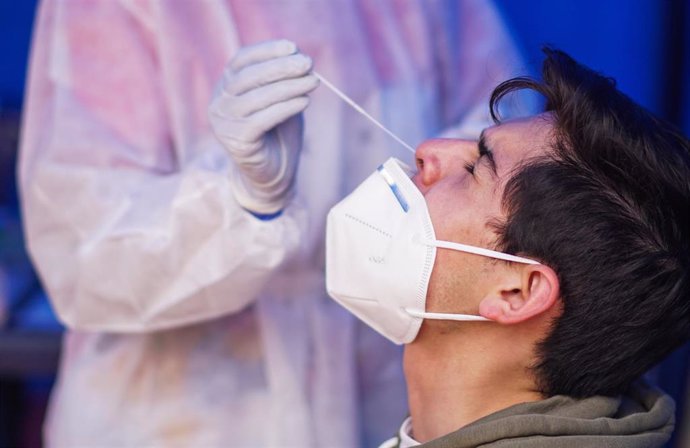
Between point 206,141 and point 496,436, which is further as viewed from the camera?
point 206,141

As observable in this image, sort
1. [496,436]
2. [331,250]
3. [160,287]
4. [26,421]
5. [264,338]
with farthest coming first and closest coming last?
[26,421]
[264,338]
[160,287]
[331,250]
[496,436]

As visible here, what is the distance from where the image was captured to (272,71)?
4.26 feet

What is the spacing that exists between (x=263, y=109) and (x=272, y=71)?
60 millimetres

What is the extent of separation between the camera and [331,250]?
1.28m

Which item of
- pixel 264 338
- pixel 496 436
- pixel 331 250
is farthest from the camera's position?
pixel 264 338

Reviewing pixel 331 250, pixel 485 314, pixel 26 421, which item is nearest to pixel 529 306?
pixel 485 314

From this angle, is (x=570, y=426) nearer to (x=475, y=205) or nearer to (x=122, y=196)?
(x=475, y=205)

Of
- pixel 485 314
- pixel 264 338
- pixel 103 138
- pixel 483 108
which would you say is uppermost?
pixel 483 108

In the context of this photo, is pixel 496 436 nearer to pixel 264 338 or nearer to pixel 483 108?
pixel 264 338

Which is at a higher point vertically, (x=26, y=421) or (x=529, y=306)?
(x=529, y=306)

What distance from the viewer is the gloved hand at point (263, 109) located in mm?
1304

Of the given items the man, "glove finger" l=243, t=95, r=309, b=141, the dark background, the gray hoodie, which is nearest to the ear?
the man

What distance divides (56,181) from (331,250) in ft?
1.86

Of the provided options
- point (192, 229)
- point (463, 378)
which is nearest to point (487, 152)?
point (463, 378)
